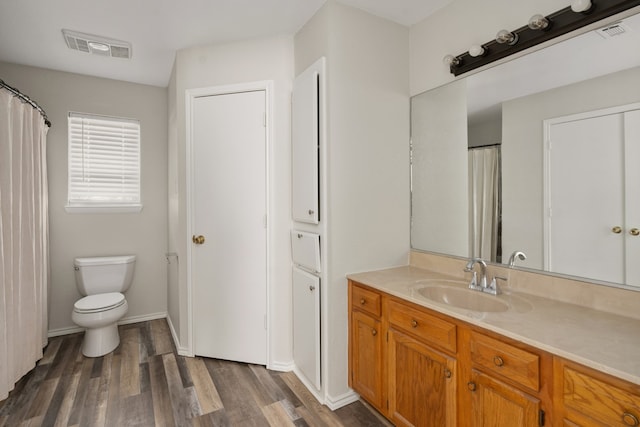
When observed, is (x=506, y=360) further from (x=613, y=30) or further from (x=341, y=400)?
(x=613, y=30)

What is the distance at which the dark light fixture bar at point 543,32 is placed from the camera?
1301 millimetres

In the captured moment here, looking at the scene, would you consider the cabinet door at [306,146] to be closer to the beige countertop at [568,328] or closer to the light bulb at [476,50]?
the beige countertop at [568,328]

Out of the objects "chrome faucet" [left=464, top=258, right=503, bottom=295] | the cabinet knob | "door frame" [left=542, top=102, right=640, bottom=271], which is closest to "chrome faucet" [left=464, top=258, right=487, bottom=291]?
"chrome faucet" [left=464, top=258, right=503, bottom=295]

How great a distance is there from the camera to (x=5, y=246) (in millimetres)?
2012

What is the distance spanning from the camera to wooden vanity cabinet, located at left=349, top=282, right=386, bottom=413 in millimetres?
1771

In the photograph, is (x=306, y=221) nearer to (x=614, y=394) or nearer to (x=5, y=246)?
(x=614, y=394)

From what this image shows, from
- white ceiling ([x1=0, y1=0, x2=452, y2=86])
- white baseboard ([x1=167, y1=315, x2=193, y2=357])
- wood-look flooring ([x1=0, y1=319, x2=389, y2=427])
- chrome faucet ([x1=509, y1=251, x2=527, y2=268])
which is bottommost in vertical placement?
wood-look flooring ([x1=0, y1=319, x2=389, y2=427])

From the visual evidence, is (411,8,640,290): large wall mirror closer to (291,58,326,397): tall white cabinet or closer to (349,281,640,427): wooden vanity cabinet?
(349,281,640,427): wooden vanity cabinet

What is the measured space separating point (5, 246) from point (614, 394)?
9.87 ft

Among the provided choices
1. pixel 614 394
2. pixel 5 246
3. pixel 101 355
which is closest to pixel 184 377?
pixel 101 355

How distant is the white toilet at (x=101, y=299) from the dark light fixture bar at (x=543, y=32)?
3078 millimetres

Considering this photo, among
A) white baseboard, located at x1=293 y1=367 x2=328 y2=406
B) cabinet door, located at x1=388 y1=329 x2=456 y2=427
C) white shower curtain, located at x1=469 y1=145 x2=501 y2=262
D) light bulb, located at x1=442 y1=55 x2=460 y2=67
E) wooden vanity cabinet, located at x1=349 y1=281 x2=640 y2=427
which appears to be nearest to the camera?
wooden vanity cabinet, located at x1=349 y1=281 x2=640 y2=427

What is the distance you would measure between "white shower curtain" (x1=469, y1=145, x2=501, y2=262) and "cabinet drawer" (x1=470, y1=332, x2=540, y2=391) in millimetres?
641

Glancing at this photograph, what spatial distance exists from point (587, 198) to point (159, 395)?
2.60 m
